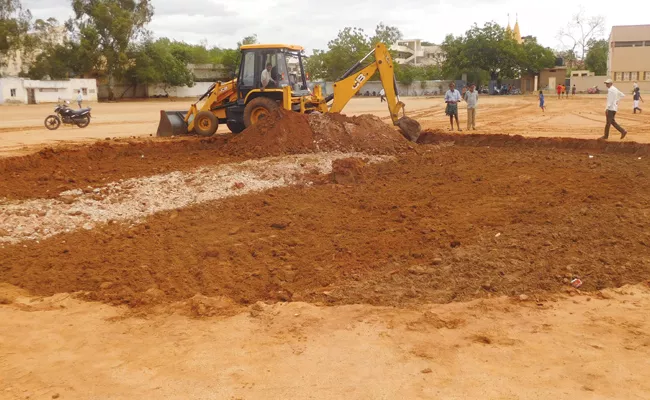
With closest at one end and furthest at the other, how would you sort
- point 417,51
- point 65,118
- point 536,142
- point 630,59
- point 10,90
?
point 536,142, point 65,118, point 10,90, point 630,59, point 417,51

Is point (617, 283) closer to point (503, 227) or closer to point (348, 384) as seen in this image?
point (503, 227)

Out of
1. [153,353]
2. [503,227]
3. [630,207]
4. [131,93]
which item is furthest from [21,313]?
[131,93]

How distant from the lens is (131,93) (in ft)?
198

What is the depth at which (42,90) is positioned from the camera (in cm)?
4966

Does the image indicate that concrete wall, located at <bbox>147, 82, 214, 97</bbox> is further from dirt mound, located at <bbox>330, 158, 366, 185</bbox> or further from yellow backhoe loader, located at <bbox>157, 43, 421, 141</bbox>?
dirt mound, located at <bbox>330, 158, 366, 185</bbox>

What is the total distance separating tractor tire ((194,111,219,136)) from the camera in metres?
16.8

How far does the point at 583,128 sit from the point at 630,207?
1339cm

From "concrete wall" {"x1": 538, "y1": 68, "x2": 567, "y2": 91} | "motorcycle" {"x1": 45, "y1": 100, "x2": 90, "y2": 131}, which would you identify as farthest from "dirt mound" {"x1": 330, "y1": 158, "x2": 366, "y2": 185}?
"concrete wall" {"x1": 538, "y1": 68, "x2": 567, "y2": 91}

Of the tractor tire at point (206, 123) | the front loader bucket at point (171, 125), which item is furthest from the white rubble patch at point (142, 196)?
the front loader bucket at point (171, 125)

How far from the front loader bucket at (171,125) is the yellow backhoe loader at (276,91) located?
68cm

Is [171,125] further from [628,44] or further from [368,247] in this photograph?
[628,44]

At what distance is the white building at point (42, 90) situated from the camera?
4716 centimetres

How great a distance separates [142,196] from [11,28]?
5394cm

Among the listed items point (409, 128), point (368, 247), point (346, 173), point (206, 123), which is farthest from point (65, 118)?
point (368, 247)
